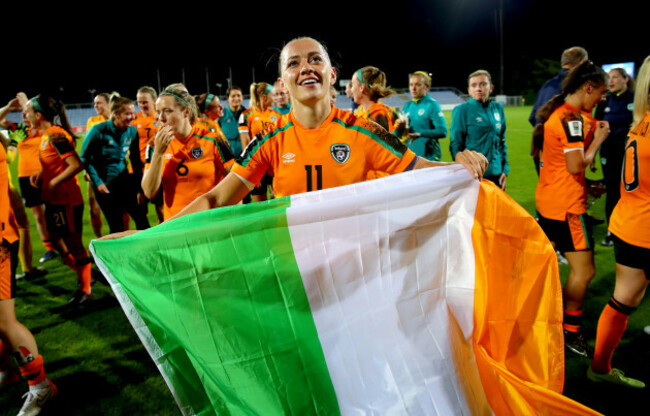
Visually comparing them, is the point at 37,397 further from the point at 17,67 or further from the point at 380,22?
the point at 380,22

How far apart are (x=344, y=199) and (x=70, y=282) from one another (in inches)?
198

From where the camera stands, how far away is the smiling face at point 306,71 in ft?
7.09

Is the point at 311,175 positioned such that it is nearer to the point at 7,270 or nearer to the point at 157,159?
the point at 157,159

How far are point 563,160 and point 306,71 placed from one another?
2300 mm

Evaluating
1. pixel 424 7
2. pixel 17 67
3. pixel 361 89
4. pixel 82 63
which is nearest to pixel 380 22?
pixel 424 7

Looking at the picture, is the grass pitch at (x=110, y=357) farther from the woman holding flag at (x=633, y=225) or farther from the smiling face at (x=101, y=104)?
the smiling face at (x=101, y=104)

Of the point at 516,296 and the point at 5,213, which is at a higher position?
the point at 5,213

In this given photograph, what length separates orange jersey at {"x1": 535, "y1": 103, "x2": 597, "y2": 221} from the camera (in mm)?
3178

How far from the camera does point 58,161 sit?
5.21m

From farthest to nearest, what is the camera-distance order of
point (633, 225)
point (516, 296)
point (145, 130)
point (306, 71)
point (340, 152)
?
point (145, 130) → point (633, 225) → point (340, 152) → point (306, 71) → point (516, 296)

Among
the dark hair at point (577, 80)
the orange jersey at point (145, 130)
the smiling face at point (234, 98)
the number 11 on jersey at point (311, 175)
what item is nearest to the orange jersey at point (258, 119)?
the smiling face at point (234, 98)

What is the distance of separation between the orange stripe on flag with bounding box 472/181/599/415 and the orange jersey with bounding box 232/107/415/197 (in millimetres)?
592

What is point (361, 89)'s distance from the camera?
533cm

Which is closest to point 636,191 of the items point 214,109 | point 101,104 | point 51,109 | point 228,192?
point 228,192
